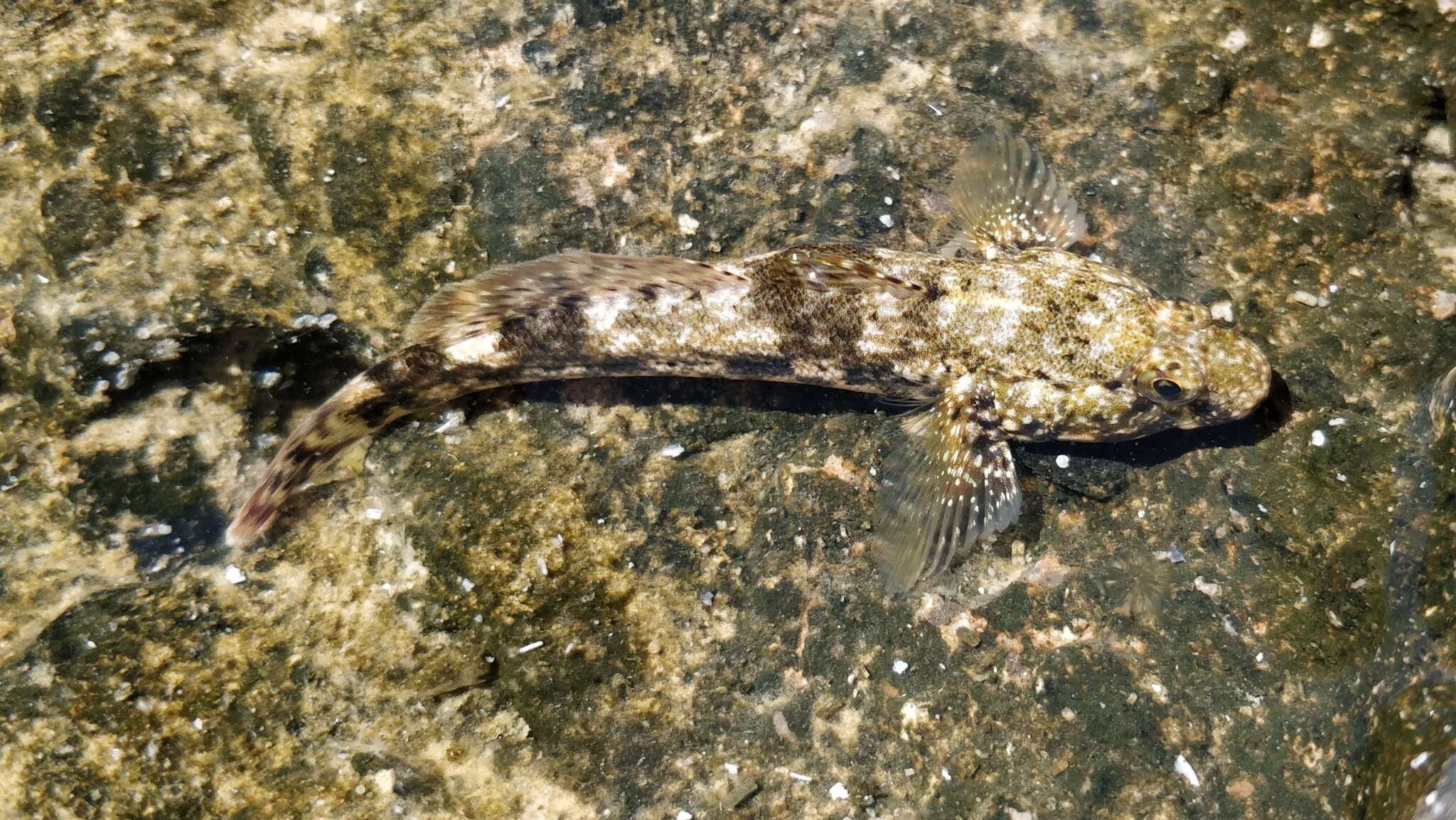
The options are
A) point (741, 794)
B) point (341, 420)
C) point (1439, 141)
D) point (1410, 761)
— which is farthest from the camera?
point (1439, 141)

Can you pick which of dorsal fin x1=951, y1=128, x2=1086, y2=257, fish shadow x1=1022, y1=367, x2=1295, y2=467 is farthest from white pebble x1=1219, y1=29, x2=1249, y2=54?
fish shadow x1=1022, y1=367, x2=1295, y2=467

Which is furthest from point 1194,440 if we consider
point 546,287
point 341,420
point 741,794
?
point 341,420

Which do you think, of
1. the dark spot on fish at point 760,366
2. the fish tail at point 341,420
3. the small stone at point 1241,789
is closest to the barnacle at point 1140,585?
the small stone at point 1241,789

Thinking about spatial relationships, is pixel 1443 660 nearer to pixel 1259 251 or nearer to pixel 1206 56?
pixel 1259 251

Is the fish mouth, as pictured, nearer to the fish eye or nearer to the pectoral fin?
the fish eye

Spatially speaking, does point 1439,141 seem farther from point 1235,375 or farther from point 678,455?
point 678,455

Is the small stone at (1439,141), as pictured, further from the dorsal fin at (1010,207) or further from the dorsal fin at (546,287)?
the dorsal fin at (546,287)
